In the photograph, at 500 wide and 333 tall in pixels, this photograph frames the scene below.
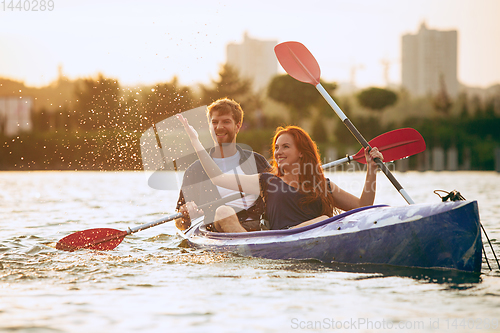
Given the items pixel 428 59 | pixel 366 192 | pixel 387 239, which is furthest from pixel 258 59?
pixel 387 239

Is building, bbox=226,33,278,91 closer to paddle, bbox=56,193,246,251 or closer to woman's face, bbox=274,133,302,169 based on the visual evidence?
paddle, bbox=56,193,246,251

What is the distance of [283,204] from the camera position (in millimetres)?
4133

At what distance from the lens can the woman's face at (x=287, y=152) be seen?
3998 mm

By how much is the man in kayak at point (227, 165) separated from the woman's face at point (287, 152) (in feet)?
2.56

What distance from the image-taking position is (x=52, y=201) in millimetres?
11133

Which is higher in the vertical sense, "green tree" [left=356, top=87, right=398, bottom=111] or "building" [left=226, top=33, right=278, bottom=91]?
"building" [left=226, top=33, right=278, bottom=91]

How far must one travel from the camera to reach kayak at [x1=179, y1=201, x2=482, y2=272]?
11.5 ft

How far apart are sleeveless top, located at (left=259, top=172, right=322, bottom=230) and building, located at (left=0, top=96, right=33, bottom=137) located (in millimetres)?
29835

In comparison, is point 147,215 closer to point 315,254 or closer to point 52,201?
point 52,201

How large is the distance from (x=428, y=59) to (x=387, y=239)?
102350 millimetres

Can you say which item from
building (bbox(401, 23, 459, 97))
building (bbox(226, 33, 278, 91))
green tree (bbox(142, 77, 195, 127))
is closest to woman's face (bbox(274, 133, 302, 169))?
green tree (bbox(142, 77, 195, 127))

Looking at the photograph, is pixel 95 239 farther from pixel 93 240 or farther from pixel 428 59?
pixel 428 59

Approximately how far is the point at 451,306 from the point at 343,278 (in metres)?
0.86

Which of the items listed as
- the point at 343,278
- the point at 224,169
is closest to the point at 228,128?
the point at 224,169
